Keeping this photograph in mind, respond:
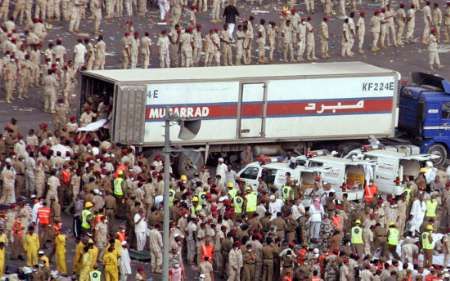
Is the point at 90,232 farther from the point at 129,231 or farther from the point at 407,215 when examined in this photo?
the point at 407,215

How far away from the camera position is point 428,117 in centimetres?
5784

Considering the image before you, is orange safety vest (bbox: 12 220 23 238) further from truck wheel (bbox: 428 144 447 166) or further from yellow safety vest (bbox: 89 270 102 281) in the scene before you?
truck wheel (bbox: 428 144 447 166)

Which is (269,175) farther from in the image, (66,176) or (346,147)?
(66,176)

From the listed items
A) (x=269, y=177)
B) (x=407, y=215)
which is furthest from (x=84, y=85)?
(x=407, y=215)

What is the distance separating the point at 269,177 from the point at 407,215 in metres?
3.89

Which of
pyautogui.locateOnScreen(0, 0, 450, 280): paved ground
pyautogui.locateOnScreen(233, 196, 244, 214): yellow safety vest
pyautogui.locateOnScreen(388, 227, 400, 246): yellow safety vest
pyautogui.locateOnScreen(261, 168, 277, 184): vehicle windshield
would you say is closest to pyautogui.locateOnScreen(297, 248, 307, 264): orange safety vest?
pyautogui.locateOnScreen(388, 227, 400, 246): yellow safety vest

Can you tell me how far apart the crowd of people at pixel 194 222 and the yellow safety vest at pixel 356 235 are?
3cm

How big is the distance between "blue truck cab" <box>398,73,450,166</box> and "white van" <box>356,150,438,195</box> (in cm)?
291

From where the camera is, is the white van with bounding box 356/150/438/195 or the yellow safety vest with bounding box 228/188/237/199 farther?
the white van with bounding box 356/150/438/195

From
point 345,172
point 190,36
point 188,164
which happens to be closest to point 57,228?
point 188,164

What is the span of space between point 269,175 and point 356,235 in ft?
14.4

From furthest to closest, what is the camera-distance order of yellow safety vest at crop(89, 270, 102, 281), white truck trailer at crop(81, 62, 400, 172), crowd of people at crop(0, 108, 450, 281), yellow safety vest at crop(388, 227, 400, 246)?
white truck trailer at crop(81, 62, 400, 172) → yellow safety vest at crop(388, 227, 400, 246) → crowd of people at crop(0, 108, 450, 281) → yellow safety vest at crop(89, 270, 102, 281)

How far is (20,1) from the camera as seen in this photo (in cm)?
6500

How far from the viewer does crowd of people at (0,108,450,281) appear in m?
46.8
